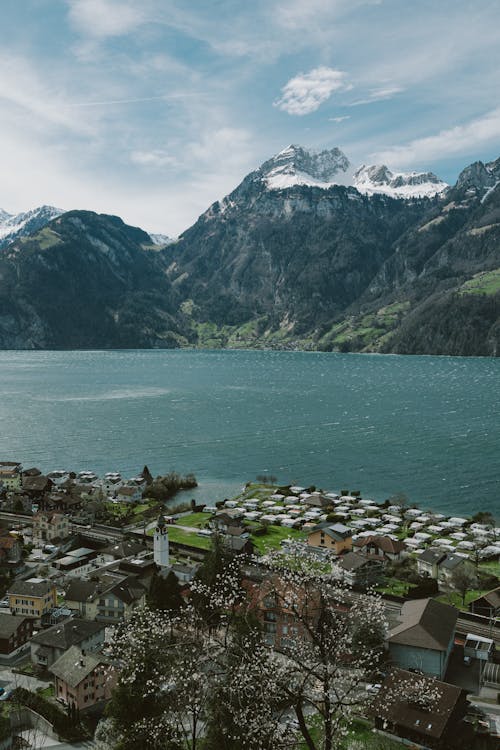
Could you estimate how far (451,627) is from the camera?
42656mm

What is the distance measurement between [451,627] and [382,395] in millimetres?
158263

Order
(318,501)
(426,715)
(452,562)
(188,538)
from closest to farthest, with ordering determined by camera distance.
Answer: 1. (426,715)
2. (452,562)
3. (188,538)
4. (318,501)

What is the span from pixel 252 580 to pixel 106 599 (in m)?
12.9

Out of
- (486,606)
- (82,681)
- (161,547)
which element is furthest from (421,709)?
(161,547)

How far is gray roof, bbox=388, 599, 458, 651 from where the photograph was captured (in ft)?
132

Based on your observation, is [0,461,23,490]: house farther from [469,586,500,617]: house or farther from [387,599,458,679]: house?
[469,586,500,617]: house

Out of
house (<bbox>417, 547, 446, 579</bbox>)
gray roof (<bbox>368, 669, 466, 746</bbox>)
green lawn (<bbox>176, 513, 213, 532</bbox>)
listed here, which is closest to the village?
gray roof (<bbox>368, 669, 466, 746</bbox>)

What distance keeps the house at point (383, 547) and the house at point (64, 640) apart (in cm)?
3094

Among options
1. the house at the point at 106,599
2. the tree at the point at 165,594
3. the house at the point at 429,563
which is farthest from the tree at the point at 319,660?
the house at the point at 429,563

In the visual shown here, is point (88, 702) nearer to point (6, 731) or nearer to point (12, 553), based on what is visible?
point (6, 731)

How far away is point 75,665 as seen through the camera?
37.1 metres

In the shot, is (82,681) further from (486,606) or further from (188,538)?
(188,538)

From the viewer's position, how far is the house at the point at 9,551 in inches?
2426

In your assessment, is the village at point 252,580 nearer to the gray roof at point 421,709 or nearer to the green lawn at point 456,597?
the gray roof at point 421,709
